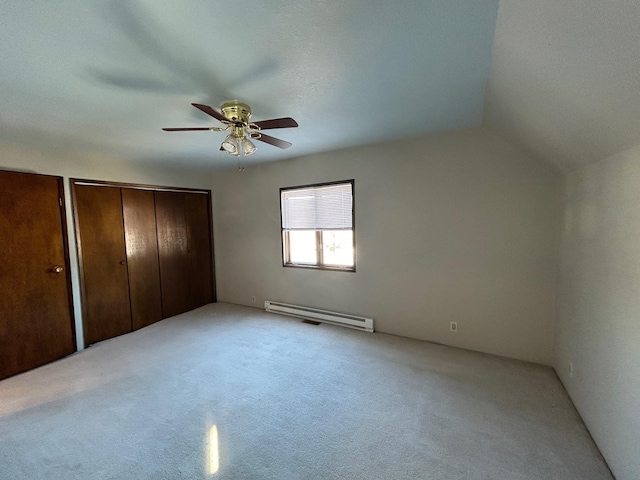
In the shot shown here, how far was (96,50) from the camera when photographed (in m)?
1.42

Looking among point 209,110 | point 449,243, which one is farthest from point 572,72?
point 449,243

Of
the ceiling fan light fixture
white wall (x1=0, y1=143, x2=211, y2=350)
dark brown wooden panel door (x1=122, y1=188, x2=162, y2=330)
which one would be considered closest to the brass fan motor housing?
the ceiling fan light fixture

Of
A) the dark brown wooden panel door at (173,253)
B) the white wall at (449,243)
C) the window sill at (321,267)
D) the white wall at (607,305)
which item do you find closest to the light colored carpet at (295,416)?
the white wall at (607,305)

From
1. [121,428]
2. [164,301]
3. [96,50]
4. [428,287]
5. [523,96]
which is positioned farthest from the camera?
[164,301]

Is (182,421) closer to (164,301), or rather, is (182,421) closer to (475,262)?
(164,301)

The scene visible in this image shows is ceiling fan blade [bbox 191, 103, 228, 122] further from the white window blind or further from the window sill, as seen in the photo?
the window sill

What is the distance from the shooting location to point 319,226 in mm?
3973

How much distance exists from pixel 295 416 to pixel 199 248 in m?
3.63

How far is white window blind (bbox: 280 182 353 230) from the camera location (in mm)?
3717

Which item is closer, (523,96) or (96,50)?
(96,50)

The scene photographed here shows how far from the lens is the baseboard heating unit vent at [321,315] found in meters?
3.61

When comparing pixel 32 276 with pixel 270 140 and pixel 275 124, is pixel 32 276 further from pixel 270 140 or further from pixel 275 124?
pixel 275 124

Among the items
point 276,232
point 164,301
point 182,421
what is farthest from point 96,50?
point 164,301

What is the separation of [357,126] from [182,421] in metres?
2.95
